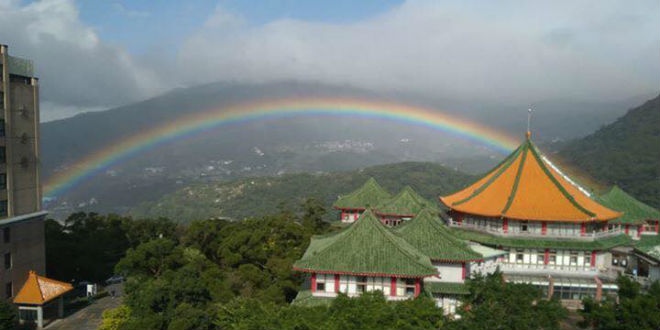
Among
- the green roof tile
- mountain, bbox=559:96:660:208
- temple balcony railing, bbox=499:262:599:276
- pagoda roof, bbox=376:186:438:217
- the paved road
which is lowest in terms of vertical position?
the paved road

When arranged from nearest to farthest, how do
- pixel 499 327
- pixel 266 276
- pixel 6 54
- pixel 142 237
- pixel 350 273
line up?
Answer: pixel 499 327 < pixel 350 273 < pixel 6 54 < pixel 266 276 < pixel 142 237

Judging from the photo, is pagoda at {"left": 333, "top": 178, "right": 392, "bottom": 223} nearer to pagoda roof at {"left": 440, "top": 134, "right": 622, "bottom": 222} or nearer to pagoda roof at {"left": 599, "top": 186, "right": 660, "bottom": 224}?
pagoda roof at {"left": 440, "top": 134, "right": 622, "bottom": 222}

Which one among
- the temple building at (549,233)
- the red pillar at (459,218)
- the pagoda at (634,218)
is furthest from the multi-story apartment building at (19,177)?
the pagoda at (634,218)

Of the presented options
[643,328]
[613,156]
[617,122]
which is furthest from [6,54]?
[617,122]

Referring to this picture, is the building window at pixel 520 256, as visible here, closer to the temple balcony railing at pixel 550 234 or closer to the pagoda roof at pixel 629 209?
the temple balcony railing at pixel 550 234

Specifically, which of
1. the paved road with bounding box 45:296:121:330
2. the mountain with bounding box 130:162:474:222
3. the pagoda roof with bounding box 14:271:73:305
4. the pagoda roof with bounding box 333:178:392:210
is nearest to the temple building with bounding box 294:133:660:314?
the pagoda roof with bounding box 333:178:392:210

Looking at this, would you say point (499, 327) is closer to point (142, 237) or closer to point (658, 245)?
point (658, 245)

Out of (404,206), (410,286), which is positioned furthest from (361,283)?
(404,206)
